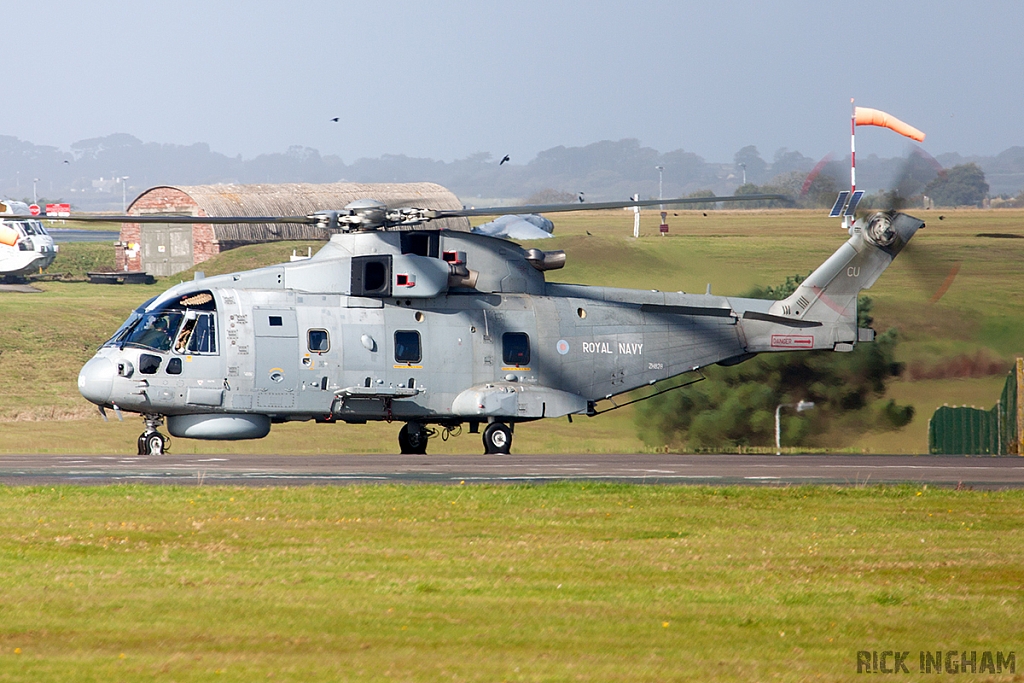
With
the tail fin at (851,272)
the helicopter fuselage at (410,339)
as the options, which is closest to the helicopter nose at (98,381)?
the helicopter fuselage at (410,339)

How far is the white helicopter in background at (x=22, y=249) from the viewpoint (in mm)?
63344

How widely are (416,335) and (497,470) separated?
6155mm

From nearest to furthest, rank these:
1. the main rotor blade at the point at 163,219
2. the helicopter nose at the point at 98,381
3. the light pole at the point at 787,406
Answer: the main rotor blade at the point at 163,219 < the helicopter nose at the point at 98,381 < the light pole at the point at 787,406

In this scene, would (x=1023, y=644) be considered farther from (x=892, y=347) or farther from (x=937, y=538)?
(x=892, y=347)

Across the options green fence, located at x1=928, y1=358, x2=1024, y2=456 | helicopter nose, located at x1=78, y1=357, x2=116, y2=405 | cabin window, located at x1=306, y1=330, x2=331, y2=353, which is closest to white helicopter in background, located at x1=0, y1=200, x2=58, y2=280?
helicopter nose, located at x1=78, y1=357, x2=116, y2=405

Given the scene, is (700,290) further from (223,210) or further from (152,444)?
Answer: (223,210)

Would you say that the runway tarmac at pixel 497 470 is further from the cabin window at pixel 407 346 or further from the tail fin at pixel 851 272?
the tail fin at pixel 851 272

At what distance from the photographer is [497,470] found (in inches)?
781

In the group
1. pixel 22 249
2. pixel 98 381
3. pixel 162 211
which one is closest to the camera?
pixel 98 381

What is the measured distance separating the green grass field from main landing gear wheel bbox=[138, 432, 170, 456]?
714 centimetres

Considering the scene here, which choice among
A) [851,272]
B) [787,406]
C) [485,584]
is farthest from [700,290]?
[485,584]

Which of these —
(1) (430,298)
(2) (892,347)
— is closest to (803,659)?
(1) (430,298)

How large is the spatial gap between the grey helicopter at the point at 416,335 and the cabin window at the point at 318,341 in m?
0.02

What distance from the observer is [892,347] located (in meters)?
32.1
